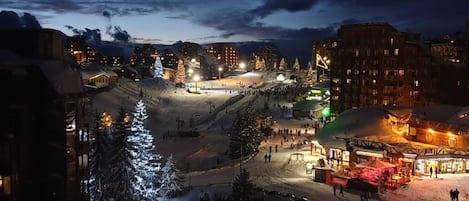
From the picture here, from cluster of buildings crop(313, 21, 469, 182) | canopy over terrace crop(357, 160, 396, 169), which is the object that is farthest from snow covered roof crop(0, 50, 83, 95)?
cluster of buildings crop(313, 21, 469, 182)

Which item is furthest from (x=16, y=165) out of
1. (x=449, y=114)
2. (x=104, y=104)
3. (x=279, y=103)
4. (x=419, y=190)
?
(x=279, y=103)

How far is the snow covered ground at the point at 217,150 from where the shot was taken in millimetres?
34781

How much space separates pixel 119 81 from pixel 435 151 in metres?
69.8

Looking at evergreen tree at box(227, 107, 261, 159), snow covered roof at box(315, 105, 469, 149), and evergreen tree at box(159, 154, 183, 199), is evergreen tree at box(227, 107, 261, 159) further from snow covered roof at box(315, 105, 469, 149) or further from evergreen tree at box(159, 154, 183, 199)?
evergreen tree at box(159, 154, 183, 199)

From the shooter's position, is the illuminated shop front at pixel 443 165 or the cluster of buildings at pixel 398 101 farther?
the cluster of buildings at pixel 398 101

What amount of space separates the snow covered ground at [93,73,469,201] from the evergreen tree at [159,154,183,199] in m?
1.35

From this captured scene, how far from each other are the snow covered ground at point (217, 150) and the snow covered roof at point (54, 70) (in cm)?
1808

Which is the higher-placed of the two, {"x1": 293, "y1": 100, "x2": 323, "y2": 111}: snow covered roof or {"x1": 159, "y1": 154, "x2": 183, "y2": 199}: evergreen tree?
{"x1": 293, "y1": 100, "x2": 323, "y2": 111}: snow covered roof

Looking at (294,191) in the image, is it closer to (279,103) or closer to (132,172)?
(132,172)

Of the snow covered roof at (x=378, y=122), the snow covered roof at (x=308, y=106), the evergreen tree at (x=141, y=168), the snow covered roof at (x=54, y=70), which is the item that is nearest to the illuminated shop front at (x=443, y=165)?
the snow covered roof at (x=378, y=122)

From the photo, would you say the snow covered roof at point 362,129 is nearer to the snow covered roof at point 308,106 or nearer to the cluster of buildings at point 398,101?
the cluster of buildings at point 398,101

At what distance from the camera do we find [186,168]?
167ft

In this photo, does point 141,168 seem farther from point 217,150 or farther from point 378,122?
point 378,122

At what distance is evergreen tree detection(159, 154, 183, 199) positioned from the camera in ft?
115
